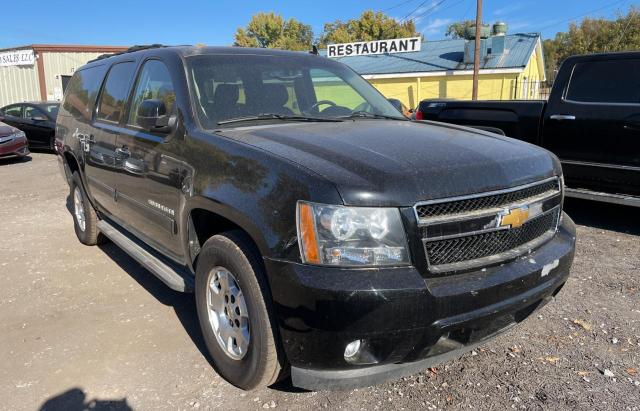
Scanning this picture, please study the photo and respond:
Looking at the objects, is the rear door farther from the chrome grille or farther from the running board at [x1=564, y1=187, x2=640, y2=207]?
the chrome grille

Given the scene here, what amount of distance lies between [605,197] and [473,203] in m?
4.12

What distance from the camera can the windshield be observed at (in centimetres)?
335

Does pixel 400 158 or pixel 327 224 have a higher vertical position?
pixel 400 158

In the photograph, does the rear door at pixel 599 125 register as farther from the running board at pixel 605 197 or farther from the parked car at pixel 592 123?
the running board at pixel 605 197

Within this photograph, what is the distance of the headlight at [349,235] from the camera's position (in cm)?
225

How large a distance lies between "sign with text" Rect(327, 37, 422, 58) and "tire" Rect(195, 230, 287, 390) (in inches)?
1151

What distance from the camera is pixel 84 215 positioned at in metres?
5.51

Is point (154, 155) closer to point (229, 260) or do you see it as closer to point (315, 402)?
point (229, 260)

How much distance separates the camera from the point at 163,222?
3479mm

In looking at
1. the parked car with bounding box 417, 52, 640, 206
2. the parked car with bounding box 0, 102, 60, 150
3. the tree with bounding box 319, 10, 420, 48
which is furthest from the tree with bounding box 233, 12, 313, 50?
the parked car with bounding box 417, 52, 640, 206

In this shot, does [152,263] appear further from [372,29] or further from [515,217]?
[372,29]

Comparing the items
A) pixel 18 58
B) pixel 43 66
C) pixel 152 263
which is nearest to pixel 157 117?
pixel 152 263

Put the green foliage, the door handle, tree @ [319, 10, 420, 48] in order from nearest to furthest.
Answer: 1. the door handle
2. the green foliage
3. tree @ [319, 10, 420, 48]

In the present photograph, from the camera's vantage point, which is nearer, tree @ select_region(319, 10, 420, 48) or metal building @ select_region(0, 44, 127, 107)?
metal building @ select_region(0, 44, 127, 107)
